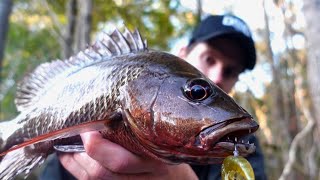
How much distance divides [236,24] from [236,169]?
183 cm

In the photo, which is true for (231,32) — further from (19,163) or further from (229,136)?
(229,136)

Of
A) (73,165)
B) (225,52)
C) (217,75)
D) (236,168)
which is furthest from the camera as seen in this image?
(225,52)

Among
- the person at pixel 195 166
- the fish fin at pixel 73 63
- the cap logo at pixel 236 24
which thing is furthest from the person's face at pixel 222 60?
the fish fin at pixel 73 63

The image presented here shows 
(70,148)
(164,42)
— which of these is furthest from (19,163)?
(164,42)

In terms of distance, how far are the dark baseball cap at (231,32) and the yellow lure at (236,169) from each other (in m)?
1.68

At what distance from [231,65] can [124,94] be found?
1.53m

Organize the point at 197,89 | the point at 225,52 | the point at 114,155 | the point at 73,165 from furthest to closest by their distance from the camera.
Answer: the point at 225,52
the point at 73,165
the point at 114,155
the point at 197,89

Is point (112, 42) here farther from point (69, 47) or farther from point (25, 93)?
point (69, 47)

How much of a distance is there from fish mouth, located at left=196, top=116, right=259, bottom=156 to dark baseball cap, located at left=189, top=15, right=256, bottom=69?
1.66m

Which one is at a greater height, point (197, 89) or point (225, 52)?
point (225, 52)

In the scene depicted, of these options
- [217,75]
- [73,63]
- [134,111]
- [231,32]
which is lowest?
[134,111]

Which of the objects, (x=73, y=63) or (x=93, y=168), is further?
(x=73, y=63)

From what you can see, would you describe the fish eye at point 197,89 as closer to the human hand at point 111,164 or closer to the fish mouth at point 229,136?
the fish mouth at point 229,136

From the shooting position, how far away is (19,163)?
1.88 metres
